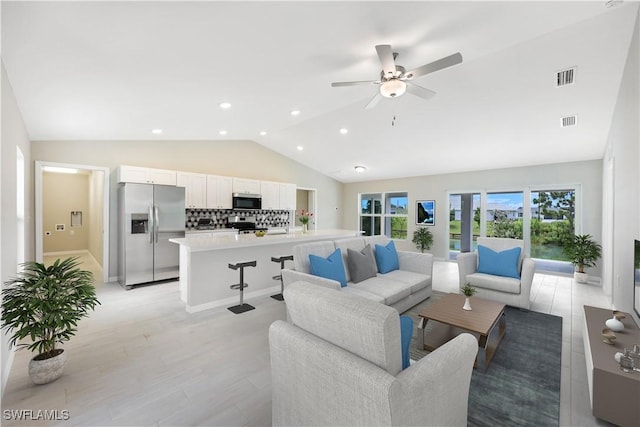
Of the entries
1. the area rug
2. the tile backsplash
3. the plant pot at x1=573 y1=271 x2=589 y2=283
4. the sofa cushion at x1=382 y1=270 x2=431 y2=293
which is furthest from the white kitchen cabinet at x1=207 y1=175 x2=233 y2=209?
the plant pot at x1=573 y1=271 x2=589 y2=283

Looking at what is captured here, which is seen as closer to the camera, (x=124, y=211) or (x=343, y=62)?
(x=343, y=62)

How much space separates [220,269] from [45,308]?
6.65 feet

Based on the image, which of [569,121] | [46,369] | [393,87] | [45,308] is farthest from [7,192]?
[569,121]

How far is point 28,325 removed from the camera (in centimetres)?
206

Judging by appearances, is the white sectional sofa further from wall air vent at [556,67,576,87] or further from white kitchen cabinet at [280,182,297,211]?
white kitchen cabinet at [280,182,297,211]

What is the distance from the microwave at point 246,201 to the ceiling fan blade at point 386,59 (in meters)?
4.83

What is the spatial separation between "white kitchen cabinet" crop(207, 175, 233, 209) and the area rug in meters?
5.17

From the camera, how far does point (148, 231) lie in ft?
16.6

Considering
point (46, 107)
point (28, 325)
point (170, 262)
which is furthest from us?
point (170, 262)

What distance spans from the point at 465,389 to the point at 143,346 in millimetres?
2892

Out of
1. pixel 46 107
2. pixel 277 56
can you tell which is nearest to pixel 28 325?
pixel 46 107

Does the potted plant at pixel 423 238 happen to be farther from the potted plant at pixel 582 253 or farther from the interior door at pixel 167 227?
the interior door at pixel 167 227

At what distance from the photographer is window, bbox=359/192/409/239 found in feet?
28.7

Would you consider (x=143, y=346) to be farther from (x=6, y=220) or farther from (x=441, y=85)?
(x=441, y=85)
